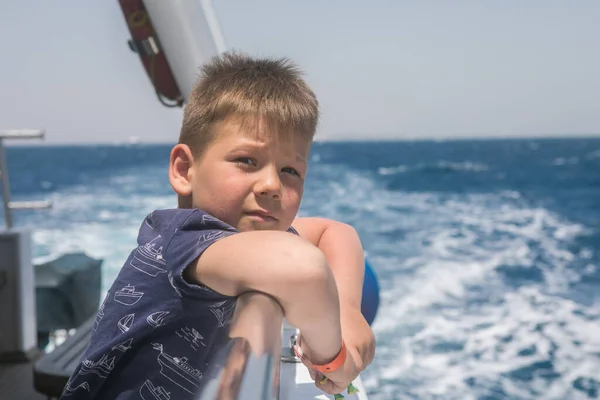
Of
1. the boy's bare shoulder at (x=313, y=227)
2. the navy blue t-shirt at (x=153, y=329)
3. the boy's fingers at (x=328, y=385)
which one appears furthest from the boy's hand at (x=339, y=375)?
the boy's bare shoulder at (x=313, y=227)

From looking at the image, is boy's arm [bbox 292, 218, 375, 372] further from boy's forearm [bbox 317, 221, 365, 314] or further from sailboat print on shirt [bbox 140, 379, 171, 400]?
sailboat print on shirt [bbox 140, 379, 171, 400]

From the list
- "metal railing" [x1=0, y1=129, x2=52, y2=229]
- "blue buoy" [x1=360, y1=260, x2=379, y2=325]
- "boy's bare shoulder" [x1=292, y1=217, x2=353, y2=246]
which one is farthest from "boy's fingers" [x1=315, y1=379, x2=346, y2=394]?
"metal railing" [x1=0, y1=129, x2=52, y2=229]

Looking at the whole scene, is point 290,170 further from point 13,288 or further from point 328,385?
point 13,288

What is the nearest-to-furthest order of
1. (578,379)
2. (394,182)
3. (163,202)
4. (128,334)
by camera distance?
(128,334)
(578,379)
(163,202)
(394,182)

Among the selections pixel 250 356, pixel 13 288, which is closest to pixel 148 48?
pixel 13 288

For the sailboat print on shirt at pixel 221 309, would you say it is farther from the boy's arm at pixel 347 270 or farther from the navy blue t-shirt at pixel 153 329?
the boy's arm at pixel 347 270

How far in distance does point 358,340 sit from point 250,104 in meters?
0.30

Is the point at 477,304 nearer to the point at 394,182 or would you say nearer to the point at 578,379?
the point at 578,379

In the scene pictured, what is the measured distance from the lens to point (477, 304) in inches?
231

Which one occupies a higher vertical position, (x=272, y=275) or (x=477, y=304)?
(x=272, y=275)

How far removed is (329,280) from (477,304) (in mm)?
5680

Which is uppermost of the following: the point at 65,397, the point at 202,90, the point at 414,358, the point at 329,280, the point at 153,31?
the point at 153,31

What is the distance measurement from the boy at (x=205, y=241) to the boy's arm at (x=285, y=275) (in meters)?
0.01

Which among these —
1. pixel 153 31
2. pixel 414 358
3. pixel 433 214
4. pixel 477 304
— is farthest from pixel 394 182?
pixel 153 31
